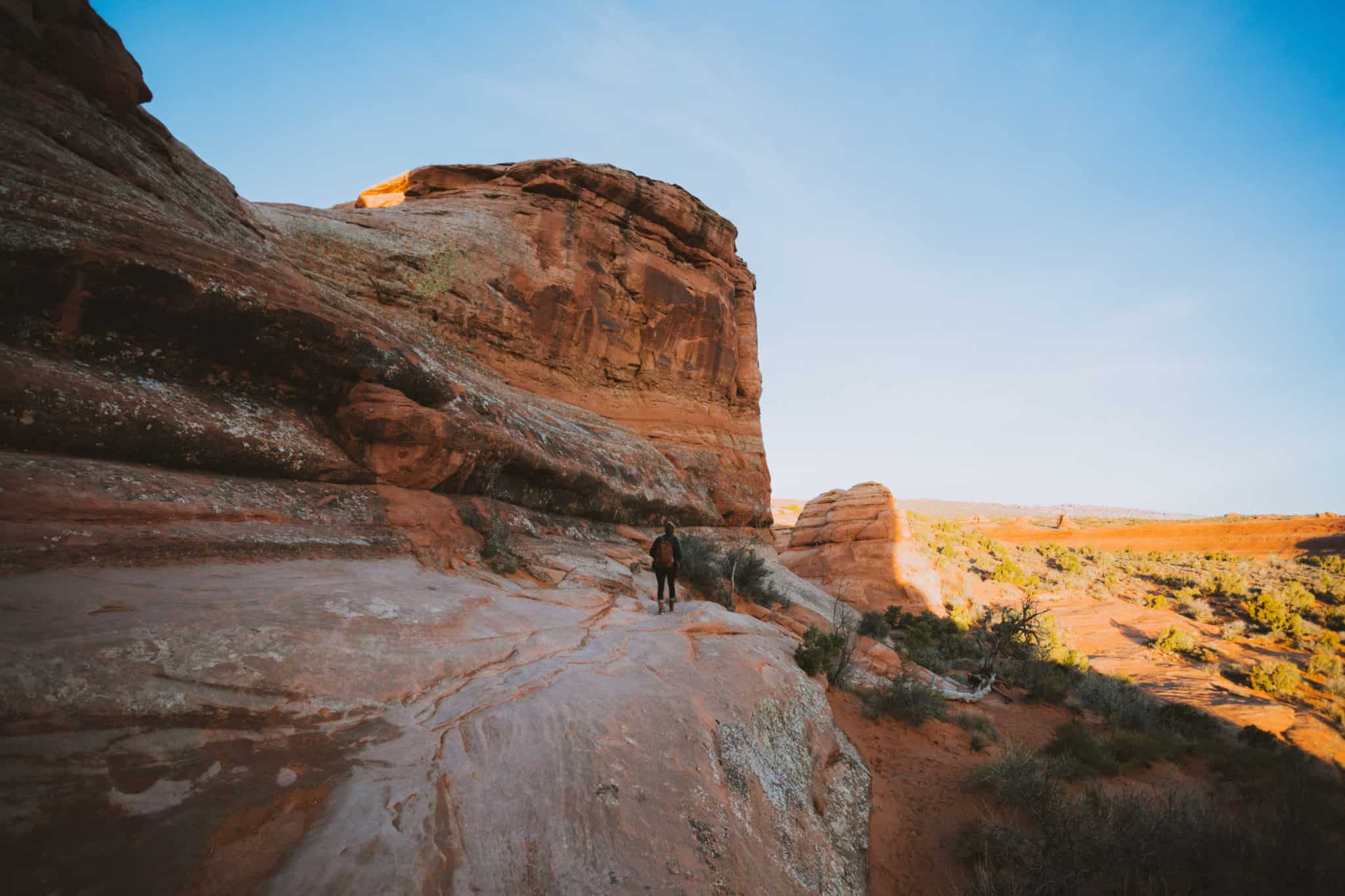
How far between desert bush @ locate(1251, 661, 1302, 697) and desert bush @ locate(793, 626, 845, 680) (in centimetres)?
1529

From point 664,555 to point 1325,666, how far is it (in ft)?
73.3

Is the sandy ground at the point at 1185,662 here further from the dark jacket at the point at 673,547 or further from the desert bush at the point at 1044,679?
the dark jacket at the point at 673,547

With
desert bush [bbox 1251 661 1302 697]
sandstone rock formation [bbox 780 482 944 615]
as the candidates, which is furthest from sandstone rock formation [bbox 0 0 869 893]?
desert bush [bbox 1251 661 1302 697]

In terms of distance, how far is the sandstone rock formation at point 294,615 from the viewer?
7.69ft

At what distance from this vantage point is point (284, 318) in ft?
20.4

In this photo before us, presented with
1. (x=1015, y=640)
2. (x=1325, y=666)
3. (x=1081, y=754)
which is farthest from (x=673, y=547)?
(x=1325, y=666)

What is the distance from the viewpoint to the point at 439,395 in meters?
7.88

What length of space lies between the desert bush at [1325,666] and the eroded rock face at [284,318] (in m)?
19.0

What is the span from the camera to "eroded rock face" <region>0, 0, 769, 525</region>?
192 inches

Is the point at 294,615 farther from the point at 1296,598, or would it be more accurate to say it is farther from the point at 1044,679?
the point at 1296,598

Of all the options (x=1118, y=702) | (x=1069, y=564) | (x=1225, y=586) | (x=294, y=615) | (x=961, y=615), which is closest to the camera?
(x=294, y=615)

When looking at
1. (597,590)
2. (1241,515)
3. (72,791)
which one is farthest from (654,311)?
(1241,515)

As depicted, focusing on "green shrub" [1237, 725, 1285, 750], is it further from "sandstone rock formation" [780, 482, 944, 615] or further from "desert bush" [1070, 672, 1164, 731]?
"sandstone rock formation" [780, 482, 944, 615]

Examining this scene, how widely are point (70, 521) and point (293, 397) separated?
3.03 m
